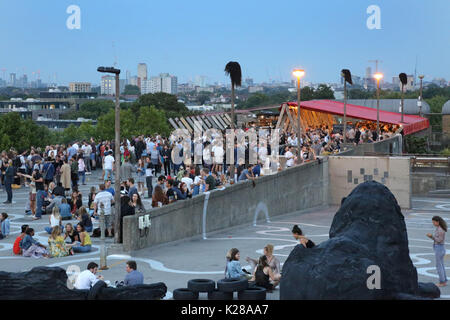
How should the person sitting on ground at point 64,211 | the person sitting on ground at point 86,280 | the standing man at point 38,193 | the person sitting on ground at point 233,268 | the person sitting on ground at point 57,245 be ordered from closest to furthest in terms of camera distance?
the person sitting on ground at point 86,280 → the person sitting on ground at point 233,268 → the person sitting on ground at point 57,245 → the person sitting on ground at point 64,211 → the standing man at point 38,193

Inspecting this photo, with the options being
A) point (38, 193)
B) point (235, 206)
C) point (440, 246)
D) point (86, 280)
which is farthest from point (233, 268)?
point (38, 193)

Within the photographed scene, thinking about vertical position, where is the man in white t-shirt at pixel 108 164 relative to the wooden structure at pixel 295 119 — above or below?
below

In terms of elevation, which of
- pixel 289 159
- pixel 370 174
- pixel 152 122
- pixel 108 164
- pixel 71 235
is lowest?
pixel 71 235

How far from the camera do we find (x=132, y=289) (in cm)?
1421

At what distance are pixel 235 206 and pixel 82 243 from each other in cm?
800

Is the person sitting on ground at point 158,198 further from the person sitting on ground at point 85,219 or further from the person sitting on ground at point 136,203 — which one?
the person sitting on ground at point 85,219

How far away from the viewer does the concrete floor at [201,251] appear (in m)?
18.0

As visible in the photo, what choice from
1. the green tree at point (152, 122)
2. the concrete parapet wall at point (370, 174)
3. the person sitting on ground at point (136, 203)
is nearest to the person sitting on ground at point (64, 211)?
the person sitting on ground at point (136, 203)

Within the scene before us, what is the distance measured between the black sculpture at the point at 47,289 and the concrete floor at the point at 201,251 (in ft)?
5.78

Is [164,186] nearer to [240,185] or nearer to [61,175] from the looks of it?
[240,185]

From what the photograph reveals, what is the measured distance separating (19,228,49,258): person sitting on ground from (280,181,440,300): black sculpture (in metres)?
8.57

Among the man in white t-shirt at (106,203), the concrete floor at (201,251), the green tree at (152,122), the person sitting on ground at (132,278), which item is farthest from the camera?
the green tree at (152,122)

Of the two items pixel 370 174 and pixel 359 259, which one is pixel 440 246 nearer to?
pixel 359 259

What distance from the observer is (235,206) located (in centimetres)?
2698
